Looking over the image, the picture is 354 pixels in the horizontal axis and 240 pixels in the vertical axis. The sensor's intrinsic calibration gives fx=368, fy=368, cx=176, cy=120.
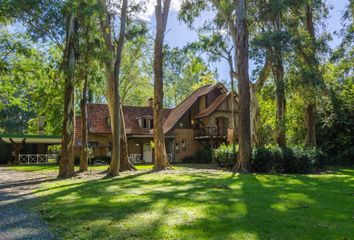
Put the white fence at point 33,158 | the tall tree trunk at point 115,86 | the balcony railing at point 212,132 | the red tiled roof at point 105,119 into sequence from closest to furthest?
the tall tree trunk at point 115,86, the red tiled roof at point 105,119, the balcony railing at point 212,132, the white fence at point 33,158

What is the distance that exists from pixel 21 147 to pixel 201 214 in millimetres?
30796

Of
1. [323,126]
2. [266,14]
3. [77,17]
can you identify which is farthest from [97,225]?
[323,126]

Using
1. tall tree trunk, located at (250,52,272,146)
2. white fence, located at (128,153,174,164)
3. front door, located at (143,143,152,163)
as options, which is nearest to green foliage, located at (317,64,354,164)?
tall tree trunk, located at (250,52,272,146)

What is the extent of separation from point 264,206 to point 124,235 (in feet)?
11.6

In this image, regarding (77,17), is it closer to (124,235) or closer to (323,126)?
(124,235)

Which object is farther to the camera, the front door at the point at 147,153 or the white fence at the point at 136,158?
the front door at the point at 147,153

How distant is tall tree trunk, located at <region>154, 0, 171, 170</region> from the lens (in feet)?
66.0

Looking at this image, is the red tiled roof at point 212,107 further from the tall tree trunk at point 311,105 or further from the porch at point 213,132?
the tall tree trunk at point 311,105

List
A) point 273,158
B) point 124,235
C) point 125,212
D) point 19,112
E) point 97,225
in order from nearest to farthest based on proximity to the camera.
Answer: point 124,235
point 97,225
point 125,212
point 273,158
point 19,112

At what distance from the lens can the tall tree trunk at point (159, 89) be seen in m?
20.1

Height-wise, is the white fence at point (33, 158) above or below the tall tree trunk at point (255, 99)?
below

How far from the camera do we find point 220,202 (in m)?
8.33

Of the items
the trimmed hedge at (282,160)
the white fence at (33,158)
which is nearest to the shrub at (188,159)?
the white fence at (33,158)

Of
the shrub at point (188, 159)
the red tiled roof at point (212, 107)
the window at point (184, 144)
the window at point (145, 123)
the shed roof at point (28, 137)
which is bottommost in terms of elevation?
the shrub at point (188, 159)
